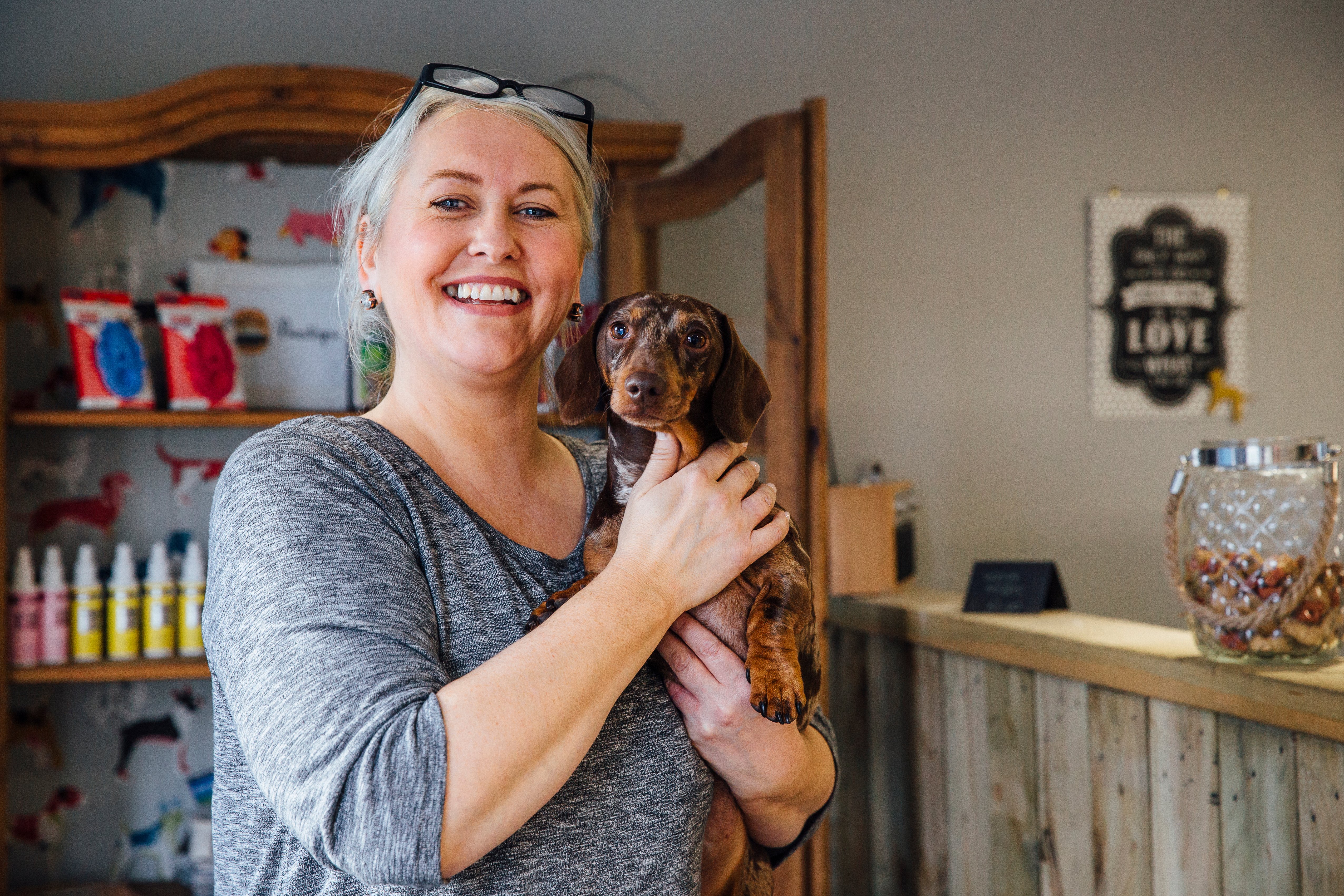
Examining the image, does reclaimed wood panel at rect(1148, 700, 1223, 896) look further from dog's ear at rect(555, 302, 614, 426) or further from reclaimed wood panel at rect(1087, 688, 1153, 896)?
dog's ear at rect(555, 302, 614, 426)

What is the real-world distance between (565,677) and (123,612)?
2.06 meters

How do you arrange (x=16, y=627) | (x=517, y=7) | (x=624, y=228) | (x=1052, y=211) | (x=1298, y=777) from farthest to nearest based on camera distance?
(x=1052, y=211) → (x=517, y=7) → (x=624, y=228) → (x=16, y=627) → (x=1298, y=777)

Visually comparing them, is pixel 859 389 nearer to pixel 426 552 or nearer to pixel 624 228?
pixel 624 228

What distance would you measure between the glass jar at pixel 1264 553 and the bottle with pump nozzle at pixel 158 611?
2.19 meters

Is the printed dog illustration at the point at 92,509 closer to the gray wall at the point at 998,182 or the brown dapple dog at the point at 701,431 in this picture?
the gray wall at the point at 998,182

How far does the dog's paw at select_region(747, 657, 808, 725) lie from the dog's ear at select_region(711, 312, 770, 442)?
27 cm

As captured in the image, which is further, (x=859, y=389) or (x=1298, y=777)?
(x=859, y=389)

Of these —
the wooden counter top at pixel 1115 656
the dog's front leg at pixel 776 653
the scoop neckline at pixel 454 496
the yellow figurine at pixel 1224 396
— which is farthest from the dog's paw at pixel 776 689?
the yellow figurine at pixel 1224 396

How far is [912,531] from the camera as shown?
9.37ft

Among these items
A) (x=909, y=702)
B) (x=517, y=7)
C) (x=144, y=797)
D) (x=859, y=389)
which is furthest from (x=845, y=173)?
(x=144, y=797)

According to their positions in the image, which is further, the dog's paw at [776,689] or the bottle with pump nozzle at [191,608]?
the bottle with pump nozzle at [191,608]

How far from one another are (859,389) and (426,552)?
2.34 meters

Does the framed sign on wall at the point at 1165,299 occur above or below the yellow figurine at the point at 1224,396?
above

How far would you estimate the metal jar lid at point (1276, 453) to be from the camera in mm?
1595
